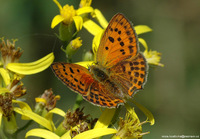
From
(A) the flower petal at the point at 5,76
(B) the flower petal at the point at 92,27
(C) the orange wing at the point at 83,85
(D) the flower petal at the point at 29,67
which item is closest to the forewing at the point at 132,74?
(C) the orange wing at the point at 83,85

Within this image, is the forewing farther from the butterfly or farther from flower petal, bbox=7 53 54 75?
flower petal, bbox=7 53 54 75

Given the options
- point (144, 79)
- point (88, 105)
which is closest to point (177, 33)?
point (88, 105)

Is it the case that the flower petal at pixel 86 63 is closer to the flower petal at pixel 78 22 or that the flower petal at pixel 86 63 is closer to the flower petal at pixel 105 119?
the flower petal at pixel 78 22

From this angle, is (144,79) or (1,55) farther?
(1,55)

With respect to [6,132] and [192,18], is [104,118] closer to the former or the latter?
[6,132]

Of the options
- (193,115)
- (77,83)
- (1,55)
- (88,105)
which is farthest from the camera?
(193,115)

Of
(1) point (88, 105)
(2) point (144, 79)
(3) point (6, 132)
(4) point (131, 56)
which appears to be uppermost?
(4) point (131, 56)

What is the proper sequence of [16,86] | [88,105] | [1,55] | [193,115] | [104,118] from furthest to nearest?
[193,115], [88,105], [1,55], [16,86], [104,118]
